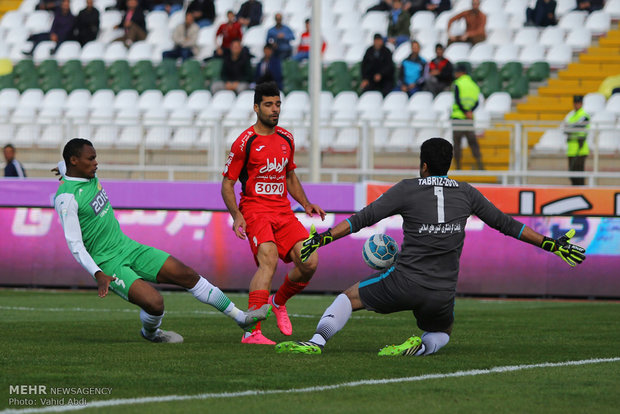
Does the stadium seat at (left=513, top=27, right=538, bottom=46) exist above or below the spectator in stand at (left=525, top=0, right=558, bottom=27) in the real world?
below

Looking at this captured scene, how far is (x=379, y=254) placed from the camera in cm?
904

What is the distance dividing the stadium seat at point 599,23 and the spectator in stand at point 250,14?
26.0 feet

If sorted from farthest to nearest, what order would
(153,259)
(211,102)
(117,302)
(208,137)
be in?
(211,102), (208,137), (117,302), (153,259)

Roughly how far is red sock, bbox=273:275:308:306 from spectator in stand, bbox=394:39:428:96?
13.7 metres

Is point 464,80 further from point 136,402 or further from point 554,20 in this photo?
point 136,402

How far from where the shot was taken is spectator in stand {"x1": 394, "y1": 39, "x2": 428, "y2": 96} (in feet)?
Answer: 78.7

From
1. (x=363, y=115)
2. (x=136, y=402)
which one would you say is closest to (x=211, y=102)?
(x=363, y=115)

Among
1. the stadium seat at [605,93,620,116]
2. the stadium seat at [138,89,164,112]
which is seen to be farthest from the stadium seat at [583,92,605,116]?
the stadium seat at [138,89,164,112]

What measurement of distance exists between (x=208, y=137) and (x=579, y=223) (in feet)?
21.5

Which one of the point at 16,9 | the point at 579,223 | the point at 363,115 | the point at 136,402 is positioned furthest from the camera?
the point at 16,9

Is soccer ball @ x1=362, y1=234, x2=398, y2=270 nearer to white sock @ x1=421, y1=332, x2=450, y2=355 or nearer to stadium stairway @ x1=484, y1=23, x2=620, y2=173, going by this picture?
white sock @ x1=421, y1=332, x2=450, y2=355

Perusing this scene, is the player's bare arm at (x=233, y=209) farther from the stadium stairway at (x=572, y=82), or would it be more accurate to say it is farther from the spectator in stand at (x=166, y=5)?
the spectator in stand at (x=166, y=5)

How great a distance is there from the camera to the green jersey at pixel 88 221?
30.9 ft

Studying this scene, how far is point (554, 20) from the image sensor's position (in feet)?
85.5
